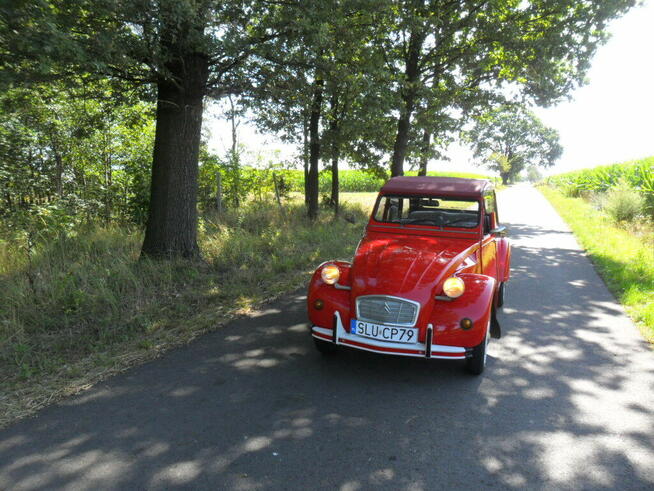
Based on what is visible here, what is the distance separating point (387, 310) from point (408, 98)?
420 inches

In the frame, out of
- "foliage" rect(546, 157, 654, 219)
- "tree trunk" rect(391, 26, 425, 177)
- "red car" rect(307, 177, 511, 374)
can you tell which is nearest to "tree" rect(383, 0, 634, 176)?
"tree trunk" rect(391, 26, 425, 177)

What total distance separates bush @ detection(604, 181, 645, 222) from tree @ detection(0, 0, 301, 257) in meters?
13.0

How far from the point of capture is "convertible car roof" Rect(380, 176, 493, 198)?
4.94 meters

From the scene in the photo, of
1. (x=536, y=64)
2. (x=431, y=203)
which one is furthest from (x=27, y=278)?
(x=536, y=64)

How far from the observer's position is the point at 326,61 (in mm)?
7355

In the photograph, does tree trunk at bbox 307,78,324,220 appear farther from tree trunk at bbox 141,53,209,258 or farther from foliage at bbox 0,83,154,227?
tree trunk at bbox 141,53,209,258

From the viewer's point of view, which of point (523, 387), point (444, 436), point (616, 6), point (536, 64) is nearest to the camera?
point (444, 436)

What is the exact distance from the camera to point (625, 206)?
13.4 meters

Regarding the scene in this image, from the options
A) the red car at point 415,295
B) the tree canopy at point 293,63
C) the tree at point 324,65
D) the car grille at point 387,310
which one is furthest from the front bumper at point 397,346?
the tree at point 324,65

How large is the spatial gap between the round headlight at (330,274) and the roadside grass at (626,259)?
3.67m

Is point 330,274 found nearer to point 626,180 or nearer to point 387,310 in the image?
point 387,310

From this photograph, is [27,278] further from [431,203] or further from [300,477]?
[431,203]

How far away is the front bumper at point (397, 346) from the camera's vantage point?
3408 mm

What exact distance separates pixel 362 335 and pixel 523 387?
1.49m
